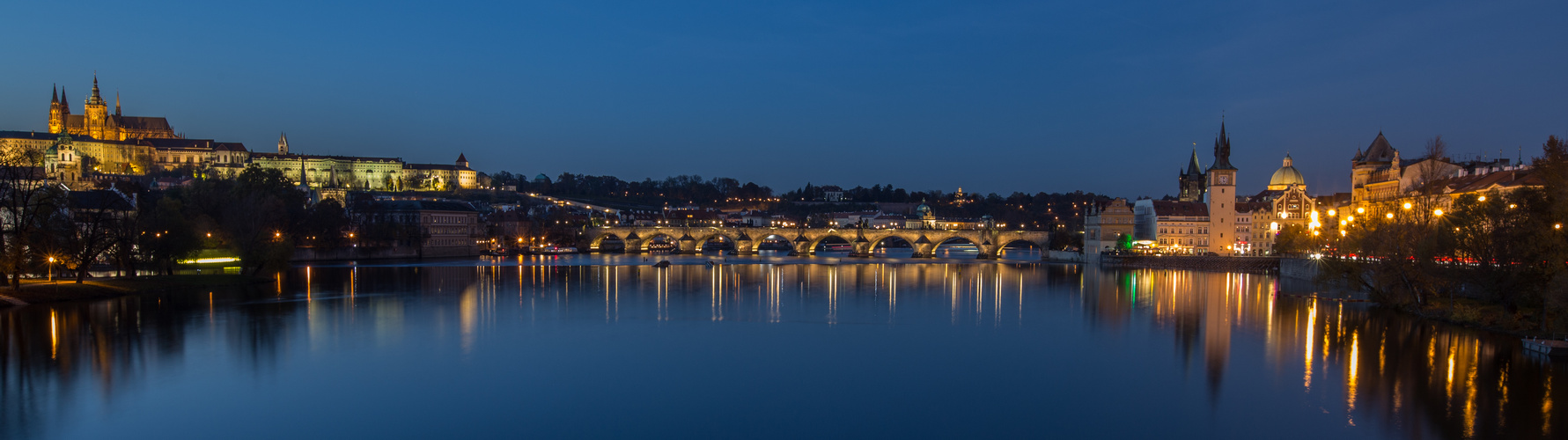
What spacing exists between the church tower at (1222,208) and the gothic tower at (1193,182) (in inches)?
454

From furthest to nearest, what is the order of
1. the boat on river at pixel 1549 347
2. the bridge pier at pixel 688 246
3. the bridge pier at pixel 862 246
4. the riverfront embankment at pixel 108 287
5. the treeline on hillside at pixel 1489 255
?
1. the bridge pier at pixel 688 246
2. the bridge pier at pixel 862 246
3. the riverfront embankment at pixel 108 287
4. the treeline on hillside at pixel 1489 255
5. the boat on river at pixel 1549 347

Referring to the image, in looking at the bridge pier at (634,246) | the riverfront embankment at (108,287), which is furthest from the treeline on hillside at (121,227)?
the bridge pier at (634,246)

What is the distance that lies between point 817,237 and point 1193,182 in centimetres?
2843

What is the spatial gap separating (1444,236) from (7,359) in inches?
1236

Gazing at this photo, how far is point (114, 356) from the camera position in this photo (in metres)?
17.0

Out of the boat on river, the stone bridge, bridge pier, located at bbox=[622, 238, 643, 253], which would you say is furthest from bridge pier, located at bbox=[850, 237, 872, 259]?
the boat on river

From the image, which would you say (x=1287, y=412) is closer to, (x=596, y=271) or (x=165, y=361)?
(x=165, y=361)

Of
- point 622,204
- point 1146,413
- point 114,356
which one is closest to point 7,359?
point 114,356

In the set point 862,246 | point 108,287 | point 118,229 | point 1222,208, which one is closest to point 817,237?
point 862,246

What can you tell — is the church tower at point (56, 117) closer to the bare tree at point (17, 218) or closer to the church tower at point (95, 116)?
the church tower at point (95, 116)

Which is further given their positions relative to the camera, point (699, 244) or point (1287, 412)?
point (699, 244)

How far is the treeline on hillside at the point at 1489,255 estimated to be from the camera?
18.7m

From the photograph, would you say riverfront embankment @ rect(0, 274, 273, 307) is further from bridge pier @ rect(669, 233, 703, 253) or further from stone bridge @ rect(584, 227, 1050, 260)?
bridge pier @ rect(669, 233, 703, 253)

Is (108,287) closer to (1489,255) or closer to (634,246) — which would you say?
(1489,255)
